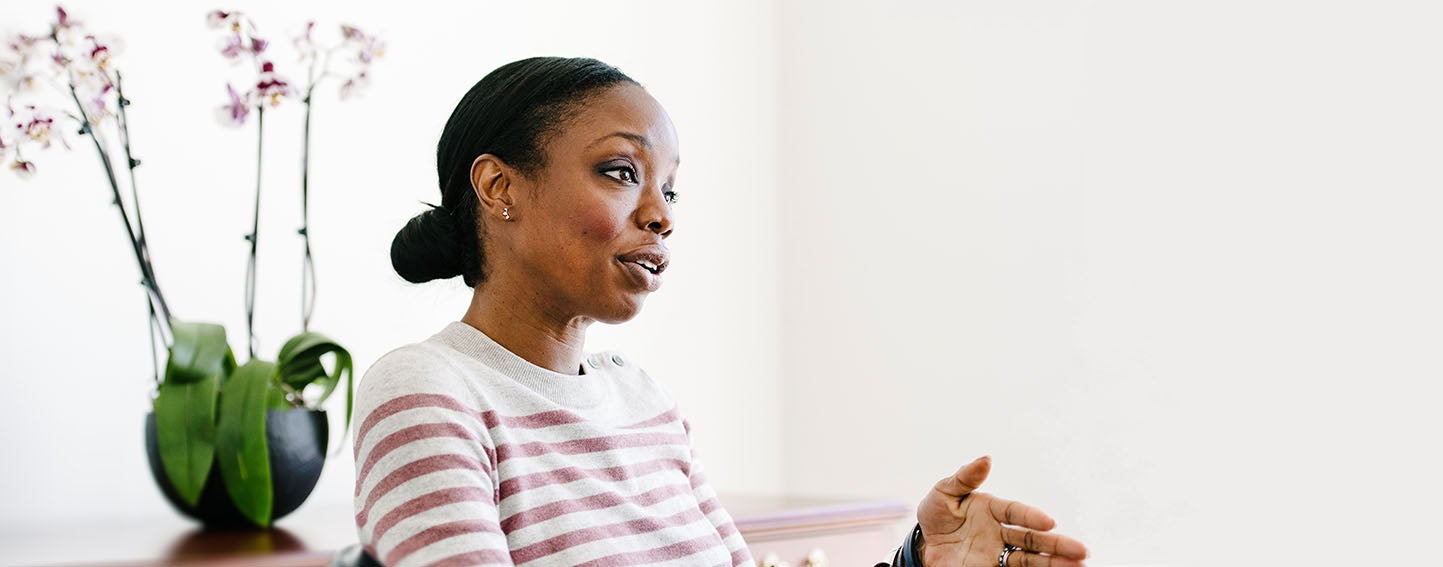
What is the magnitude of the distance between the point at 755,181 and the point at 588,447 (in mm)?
1752

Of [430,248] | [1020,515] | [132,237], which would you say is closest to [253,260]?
[132,237]

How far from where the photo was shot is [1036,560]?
109 cm

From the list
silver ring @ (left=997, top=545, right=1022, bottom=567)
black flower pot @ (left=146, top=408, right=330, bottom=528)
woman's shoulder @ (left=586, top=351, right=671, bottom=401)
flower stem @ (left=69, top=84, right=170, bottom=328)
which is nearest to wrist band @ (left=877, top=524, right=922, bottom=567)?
silver ring @ (left=997, top=545, right=1022, bottom=567)

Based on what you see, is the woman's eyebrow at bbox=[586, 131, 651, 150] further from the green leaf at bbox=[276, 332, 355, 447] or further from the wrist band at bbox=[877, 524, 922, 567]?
the green leaf at bbox=[276, 332, 355, 447]

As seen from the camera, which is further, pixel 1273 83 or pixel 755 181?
pixel 755 181

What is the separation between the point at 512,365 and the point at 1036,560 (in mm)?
457

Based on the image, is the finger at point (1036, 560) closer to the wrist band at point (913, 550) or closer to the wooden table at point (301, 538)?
the wrist band at point (913, 550)

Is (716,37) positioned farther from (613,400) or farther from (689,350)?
(613,400)

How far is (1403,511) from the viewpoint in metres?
1.88

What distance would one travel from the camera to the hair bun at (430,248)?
3.91 ft

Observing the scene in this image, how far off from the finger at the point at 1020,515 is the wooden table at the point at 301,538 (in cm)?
55

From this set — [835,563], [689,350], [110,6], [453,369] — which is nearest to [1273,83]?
[835,563]

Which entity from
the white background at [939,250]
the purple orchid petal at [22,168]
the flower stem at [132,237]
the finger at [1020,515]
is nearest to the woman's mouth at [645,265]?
the finger at [1020,515]

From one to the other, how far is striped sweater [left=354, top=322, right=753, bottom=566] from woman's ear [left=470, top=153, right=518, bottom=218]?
11cm
